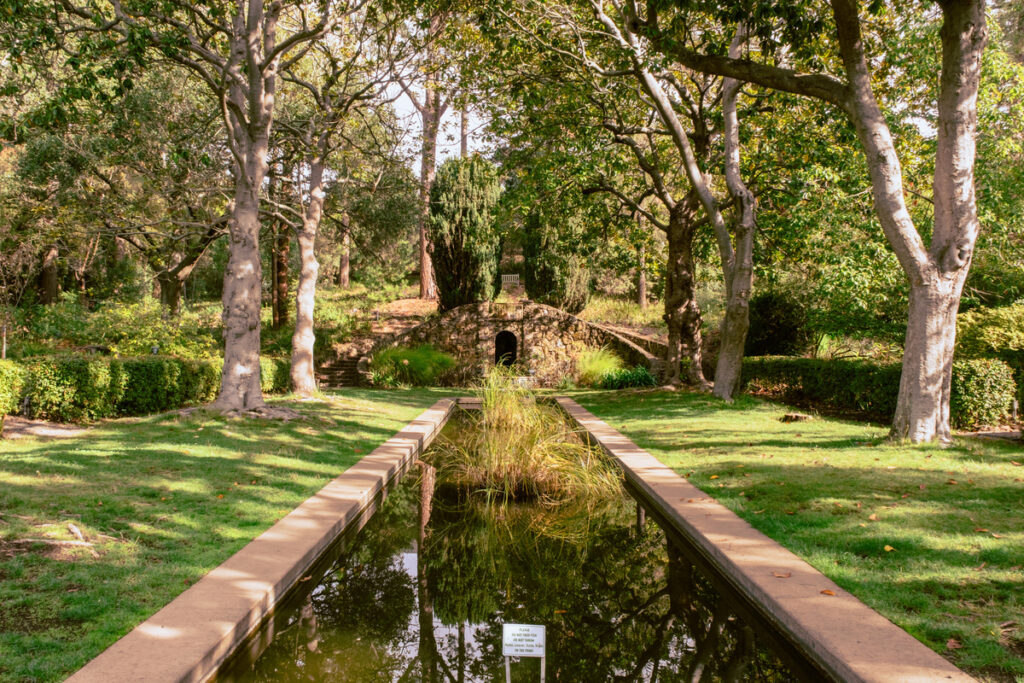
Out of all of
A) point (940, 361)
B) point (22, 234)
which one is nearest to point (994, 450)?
point (940, 361)

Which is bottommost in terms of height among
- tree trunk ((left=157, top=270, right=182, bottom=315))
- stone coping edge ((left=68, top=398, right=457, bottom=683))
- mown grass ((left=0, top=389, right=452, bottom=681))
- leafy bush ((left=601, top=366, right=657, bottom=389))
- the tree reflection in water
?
the tree reflection in water

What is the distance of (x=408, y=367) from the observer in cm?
1912

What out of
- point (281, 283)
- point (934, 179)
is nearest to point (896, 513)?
point (934, 179)

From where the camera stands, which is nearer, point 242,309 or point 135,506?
point 135,506

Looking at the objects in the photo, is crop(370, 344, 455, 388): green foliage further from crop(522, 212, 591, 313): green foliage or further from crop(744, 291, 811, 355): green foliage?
crop(744, 291, 811, 355): green foliage

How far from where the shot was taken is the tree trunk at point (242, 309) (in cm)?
1019

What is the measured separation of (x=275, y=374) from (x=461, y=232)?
749cm

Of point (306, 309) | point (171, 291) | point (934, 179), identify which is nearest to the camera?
point (934, 179)

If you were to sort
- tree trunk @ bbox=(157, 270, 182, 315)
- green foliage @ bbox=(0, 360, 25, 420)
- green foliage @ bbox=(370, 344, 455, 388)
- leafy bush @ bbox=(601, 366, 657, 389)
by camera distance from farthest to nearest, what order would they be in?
tree trunk @ bbox=(157, 270, 182, 315) < green foliage @ bbox=(370, 344, 455, 388) < leafy bush @ bbox=(601, 366, 657, 389) < green foliage @ bbox=(0, 360, 25, 420)

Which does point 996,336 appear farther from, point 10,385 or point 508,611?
point 10,385

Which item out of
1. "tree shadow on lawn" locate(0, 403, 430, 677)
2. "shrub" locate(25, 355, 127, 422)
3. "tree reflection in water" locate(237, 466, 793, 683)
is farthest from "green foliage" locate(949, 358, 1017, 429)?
"shrub" locate(25, 355, 127, 422)

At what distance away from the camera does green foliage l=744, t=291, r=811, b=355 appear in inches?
669

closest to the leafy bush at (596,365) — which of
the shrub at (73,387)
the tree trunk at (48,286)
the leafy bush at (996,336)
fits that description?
the leafy bush at (996,336)

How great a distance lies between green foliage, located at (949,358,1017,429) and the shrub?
1327 cm
